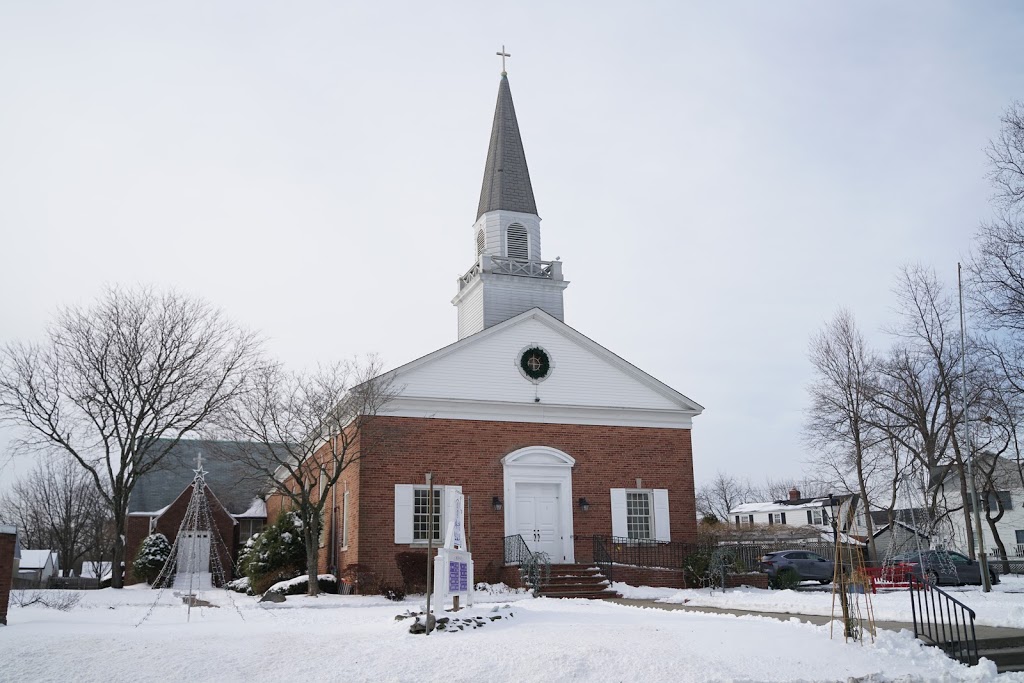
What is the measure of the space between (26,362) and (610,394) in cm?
1949

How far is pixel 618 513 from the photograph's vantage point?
84.7 ft

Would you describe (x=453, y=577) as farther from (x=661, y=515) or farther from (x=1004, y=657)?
(x=661, y=515)

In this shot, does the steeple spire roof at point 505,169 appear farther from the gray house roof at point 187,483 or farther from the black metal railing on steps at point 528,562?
the gray house roof at point 187,483

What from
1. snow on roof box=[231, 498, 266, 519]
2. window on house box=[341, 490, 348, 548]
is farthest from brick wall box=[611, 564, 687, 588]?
snow on roof box=[231, 498, 266, 519]

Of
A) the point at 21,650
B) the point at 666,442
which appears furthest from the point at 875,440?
the point at 21,650

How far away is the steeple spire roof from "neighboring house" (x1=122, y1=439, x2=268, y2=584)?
47.3 feet

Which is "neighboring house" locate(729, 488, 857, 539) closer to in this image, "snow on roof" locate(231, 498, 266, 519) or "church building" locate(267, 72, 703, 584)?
"snow on roof" locate(231, 498, 266, 519)

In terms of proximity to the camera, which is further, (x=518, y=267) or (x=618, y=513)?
(x=518, y=267)

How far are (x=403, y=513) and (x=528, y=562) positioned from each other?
3814 millimetres

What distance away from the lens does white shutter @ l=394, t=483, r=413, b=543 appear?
936 inches

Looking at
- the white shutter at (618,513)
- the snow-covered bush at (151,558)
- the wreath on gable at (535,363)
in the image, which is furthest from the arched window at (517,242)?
the snow-covered bush at (151,558)

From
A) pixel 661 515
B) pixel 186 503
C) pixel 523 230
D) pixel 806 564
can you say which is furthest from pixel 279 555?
pixel 806 564

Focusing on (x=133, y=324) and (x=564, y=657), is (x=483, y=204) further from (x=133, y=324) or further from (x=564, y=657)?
(x=564, y=657)

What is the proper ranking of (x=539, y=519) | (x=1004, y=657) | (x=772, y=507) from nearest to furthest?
(x=1004, y=657), (x=539, y=519), (x=772, y=507)
